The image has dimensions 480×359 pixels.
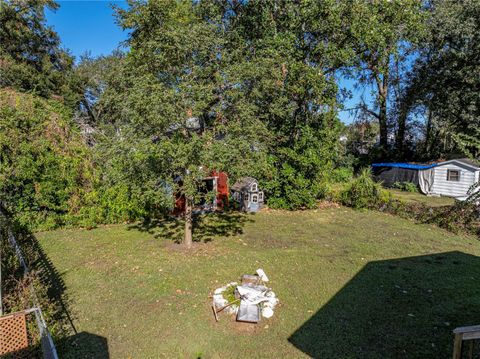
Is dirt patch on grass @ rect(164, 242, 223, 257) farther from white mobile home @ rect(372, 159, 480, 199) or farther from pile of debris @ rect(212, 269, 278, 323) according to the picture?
white mobile home @ rect(372, 159, 480, 199)

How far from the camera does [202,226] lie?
1165 cm

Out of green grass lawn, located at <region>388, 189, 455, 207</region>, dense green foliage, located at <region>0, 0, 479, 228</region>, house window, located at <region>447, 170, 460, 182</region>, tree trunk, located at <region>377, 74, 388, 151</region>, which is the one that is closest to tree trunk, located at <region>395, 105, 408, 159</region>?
dense green foliage, located at <region>0, 0, 479, 228</region>

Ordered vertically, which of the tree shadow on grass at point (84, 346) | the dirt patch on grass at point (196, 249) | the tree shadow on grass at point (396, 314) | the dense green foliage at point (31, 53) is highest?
the dense green foliage at point (31, 53)

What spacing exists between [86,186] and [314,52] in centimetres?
1172

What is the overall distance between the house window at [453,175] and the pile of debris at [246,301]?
18323mm

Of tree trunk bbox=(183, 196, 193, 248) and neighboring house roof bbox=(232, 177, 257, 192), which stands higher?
neighboring house roof bbox=(232, 177, 257, 192)

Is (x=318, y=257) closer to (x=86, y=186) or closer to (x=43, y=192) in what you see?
(x=86, y=186)

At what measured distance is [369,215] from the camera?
564 inches

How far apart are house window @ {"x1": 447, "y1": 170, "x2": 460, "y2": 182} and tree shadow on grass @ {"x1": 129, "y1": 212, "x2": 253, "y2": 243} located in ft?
46.4

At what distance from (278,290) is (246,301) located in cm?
117

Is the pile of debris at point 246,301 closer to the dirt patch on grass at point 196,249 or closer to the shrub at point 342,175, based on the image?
the dirt patch on grass at point 196,249

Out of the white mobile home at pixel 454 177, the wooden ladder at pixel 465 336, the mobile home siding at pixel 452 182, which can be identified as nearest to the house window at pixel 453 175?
the white mobile home at pixel 454 177

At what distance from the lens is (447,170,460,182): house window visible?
18.9 meters

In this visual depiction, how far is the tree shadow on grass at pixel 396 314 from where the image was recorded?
4777mm
